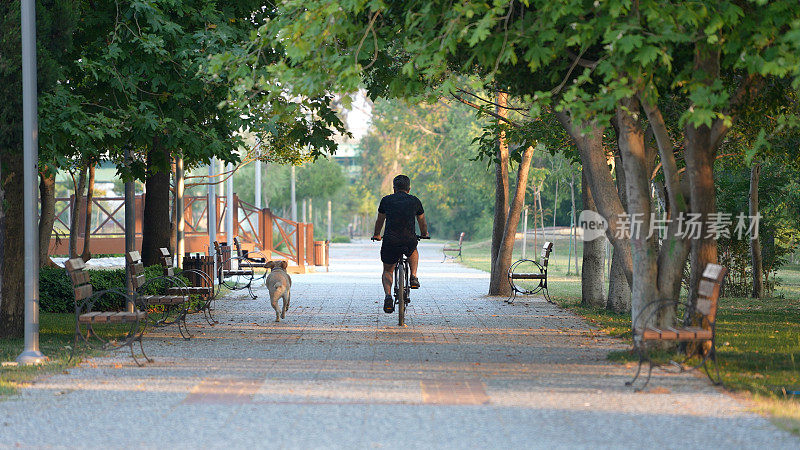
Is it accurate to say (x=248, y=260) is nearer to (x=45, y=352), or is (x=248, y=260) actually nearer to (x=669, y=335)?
(x=45, y=352)

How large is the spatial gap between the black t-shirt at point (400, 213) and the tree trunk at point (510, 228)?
7.10 meters

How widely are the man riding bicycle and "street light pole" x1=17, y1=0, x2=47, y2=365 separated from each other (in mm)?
4753

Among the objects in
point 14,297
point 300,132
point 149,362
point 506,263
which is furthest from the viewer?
point 506,263

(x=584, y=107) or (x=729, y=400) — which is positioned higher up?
(x=584, y=107)

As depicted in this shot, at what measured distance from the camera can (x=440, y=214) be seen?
299 feet

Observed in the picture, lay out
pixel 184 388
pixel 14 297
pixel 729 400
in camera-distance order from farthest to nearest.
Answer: pixel 14 297, pixel 184 388, pixel 729 400

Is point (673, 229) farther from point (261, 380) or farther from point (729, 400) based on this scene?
point (261, 380)

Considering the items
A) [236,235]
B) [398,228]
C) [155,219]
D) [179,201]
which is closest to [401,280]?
[398,228]

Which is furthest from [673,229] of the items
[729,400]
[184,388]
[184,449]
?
[184,449]

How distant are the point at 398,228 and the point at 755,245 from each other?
1077 centimetres

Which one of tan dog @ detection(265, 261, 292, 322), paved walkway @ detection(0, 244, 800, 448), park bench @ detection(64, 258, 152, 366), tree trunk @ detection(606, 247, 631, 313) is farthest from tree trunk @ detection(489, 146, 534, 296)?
park bench @ detection(64, 258, 152, 366)

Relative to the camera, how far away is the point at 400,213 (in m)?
13.9

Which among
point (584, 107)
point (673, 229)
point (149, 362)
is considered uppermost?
point (584, 107)

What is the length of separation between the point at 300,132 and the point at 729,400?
8.01 meters
